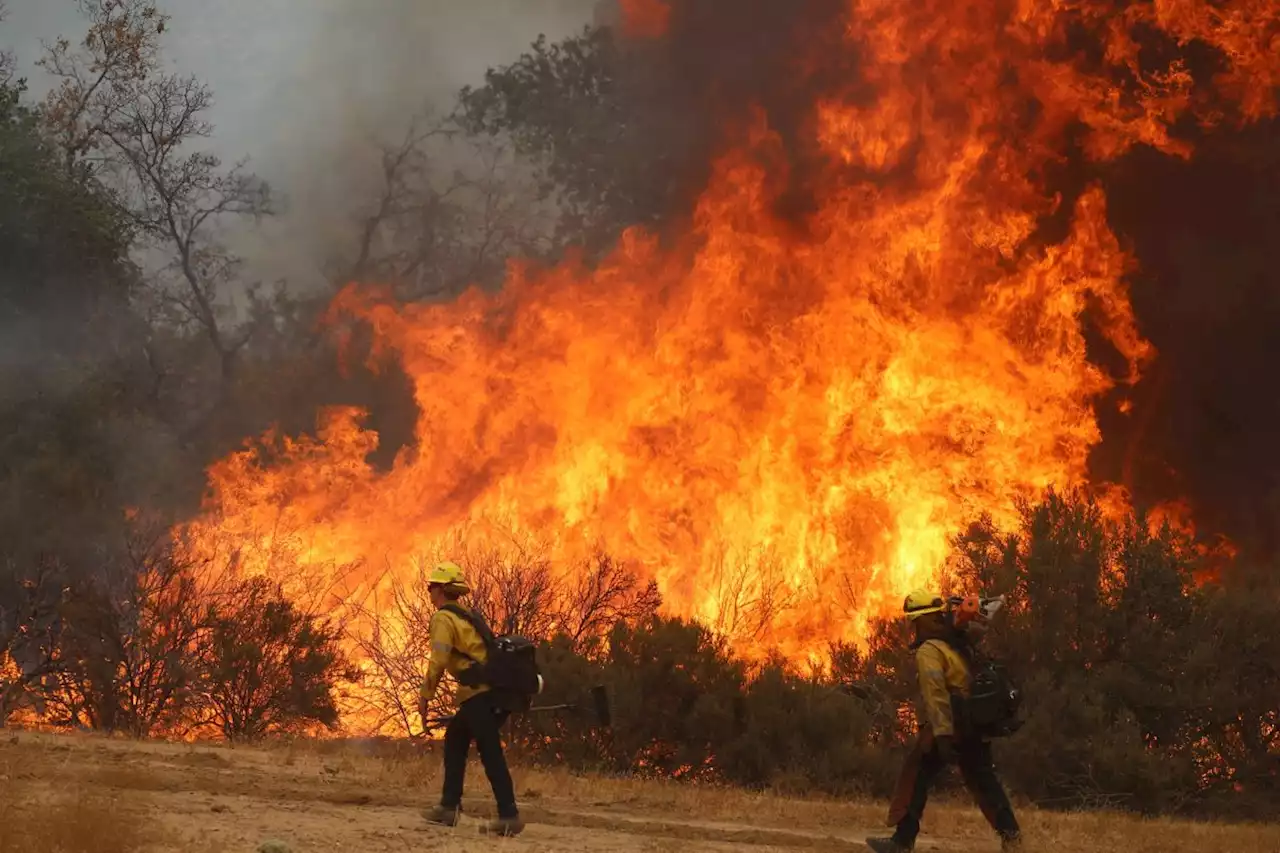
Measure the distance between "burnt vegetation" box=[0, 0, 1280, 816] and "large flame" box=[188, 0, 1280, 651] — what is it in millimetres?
797

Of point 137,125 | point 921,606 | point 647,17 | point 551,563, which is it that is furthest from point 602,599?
point 137,125

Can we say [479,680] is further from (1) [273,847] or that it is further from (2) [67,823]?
(2) [67,823]

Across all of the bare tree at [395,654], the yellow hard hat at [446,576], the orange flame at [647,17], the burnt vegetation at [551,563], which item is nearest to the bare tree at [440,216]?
the burnt vegetation at [551,563]

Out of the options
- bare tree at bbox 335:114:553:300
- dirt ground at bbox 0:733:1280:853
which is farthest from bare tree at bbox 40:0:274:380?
dirt ground at bbox 0:733:1280:853

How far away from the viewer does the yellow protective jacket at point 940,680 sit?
9.35 m

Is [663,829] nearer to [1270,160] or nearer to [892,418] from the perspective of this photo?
[892,418]

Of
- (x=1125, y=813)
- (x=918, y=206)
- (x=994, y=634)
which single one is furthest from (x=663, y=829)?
(x=918, y=206)

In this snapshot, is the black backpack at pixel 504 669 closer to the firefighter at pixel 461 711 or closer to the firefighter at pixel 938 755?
the firefighter at pixel 461 711

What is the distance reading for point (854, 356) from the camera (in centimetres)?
1902

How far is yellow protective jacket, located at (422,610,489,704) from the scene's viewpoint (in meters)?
9.45

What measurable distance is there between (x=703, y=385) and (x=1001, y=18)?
252 inches

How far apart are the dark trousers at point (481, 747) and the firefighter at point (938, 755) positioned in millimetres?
2549

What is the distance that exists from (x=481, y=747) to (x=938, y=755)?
3.05 meters

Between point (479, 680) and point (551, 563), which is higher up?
point (551, 563)
